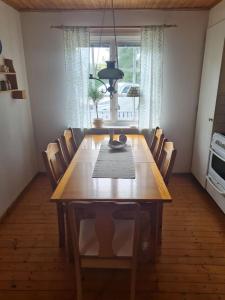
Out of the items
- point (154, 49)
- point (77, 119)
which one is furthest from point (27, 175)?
point (154, 49)

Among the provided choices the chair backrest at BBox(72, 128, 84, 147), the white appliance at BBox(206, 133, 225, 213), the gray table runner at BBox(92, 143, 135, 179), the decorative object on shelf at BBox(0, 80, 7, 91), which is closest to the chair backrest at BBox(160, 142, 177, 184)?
the gray table runner at BBox(92, 143, 135, 179)

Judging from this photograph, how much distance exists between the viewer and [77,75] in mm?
3324

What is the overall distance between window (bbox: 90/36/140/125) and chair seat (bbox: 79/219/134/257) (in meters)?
2.20

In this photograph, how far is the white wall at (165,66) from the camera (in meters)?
3.19

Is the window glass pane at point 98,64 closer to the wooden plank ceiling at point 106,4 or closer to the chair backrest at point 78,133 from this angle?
the chair backrest at point 78,133

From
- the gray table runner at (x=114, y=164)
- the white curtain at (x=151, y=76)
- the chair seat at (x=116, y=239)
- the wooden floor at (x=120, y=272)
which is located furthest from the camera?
the white curtain at (x=151, y=76)

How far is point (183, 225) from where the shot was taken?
2533 millimetres

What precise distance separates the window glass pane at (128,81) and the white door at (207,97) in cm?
96

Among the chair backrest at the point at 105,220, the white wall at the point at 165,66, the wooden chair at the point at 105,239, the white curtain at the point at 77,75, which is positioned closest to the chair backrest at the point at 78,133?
the white curtain at the point at 77,75

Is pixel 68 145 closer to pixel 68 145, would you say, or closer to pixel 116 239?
pixel 68 145

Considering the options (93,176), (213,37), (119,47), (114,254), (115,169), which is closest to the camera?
(114,254)

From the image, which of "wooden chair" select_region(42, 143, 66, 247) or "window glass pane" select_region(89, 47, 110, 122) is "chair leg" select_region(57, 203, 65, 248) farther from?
"window glass pane" select_region(89, 47, 110, 122)

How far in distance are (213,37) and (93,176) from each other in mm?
2375

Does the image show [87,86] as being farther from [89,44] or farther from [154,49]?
[154,49]
